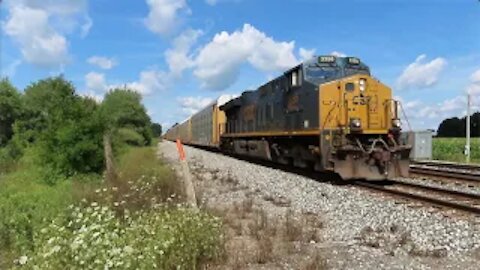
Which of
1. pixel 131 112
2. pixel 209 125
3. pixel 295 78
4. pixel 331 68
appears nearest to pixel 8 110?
pixel 131 112

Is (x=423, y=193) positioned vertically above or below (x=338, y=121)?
below

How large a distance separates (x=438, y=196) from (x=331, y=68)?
5709 millimetres

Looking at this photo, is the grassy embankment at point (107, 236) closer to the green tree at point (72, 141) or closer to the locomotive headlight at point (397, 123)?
the green tree at point (72, 141)

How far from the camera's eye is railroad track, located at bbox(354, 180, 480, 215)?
1047 centimetres

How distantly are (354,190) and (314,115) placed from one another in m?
2.79

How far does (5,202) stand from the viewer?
11422mm

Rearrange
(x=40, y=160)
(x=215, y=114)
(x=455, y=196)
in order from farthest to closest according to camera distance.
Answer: (x=215, y=114) < (x=40, y=160) < (x=455, y=196)

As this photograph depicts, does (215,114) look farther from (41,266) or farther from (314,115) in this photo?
(41,266)

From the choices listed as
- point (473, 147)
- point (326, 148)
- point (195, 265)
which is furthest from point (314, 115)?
point (473, 147)

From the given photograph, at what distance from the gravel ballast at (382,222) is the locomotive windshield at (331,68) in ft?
11.5

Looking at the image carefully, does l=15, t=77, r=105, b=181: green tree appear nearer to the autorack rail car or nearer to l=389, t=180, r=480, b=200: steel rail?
l=389, t=180, r=480, b=200: steel rail

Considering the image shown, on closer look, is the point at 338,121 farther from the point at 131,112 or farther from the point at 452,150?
the point at 131,112

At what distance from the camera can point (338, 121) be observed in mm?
15305

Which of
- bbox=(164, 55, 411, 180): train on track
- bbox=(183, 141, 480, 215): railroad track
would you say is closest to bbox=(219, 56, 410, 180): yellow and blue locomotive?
bbox=(164, 55, 411, 180): train on track
